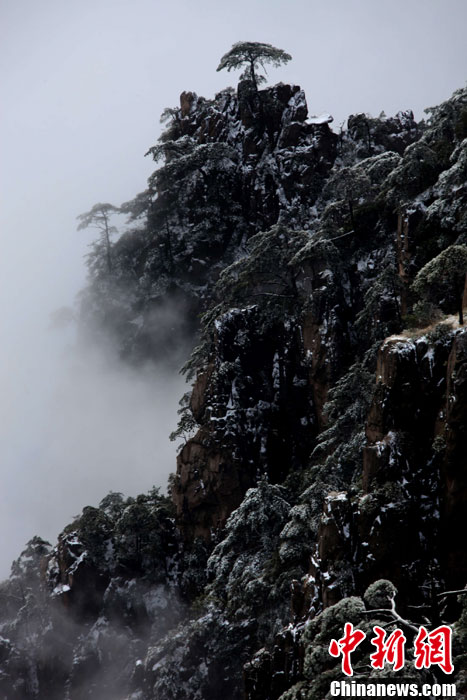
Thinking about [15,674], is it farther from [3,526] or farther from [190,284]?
[190,284]

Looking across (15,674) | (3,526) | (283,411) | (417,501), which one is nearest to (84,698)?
Answer: (15,674)

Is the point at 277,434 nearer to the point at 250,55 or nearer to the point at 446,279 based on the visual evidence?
the point at 446,279

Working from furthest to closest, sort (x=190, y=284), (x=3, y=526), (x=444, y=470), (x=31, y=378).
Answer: (x=31, y=378), (x=3, y=526), (x=190, y=284), (x=444, y=470)

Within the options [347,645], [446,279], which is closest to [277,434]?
[446,279]

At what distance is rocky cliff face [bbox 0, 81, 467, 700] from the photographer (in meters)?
23.1

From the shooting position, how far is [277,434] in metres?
44.2

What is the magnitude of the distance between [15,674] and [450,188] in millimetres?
46269

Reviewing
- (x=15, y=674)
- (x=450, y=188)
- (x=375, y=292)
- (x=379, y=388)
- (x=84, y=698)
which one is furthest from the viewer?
(x=15, y=674)

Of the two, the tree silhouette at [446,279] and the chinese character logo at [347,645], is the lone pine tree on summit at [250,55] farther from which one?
the chinese character logo at [347,645]

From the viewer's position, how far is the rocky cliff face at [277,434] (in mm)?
23125

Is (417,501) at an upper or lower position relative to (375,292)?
lower

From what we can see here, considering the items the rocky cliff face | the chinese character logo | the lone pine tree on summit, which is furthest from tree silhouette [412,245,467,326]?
the lone pine tree on summit

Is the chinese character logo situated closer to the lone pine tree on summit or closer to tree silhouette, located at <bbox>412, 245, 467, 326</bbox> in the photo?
tree silhouette, located at <bbox>412, 245, 467, 326</bbox>

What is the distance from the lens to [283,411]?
44.6m
